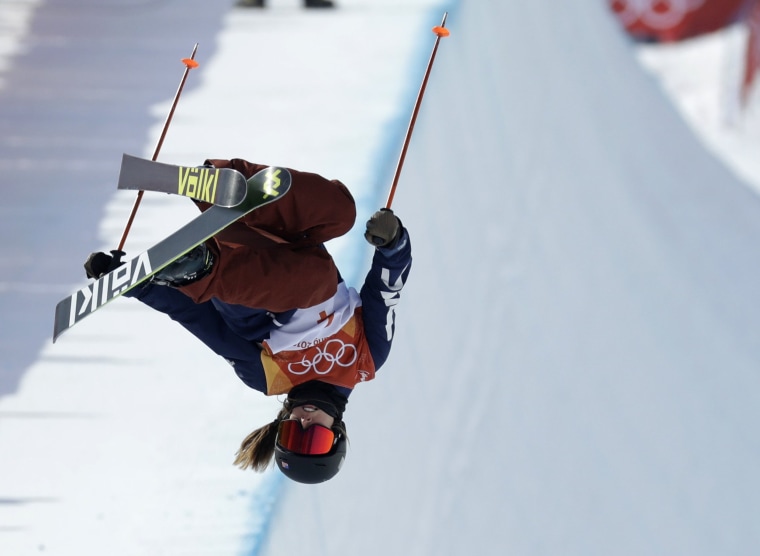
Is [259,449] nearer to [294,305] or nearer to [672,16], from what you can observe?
[294,305]

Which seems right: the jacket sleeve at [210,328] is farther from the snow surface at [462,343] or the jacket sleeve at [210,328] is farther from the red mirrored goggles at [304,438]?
the snow surface at [462,343]

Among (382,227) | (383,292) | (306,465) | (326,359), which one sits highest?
(382,227)

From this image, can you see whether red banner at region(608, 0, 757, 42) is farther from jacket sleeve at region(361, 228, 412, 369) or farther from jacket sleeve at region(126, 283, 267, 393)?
jacket sleeve at region(126, 283, 267, 393)

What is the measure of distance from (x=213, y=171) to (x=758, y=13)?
6434 mm

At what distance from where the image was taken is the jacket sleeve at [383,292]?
6.48 feet

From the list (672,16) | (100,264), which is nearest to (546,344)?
(100,264)

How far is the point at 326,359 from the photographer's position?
2207 millimetres

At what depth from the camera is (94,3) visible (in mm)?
4449

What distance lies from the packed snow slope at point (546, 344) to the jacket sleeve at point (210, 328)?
1.16 ft

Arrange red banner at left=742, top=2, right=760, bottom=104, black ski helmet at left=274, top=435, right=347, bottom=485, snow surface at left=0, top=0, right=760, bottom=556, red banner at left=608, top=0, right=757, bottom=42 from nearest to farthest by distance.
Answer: black ski helmet at left=274, top=435, right=347, bottom=485 < snow surface at left=0, top=0, right=760, bottom=556 < red banner at left=742, top=2, right=760, bottom=104 < red banner at left=608, top=0, right=757, bottom=42

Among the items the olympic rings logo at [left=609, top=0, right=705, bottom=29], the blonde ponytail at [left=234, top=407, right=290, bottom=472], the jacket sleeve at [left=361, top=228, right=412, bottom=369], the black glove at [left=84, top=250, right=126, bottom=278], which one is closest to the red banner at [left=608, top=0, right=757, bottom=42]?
the olympic rings logo at [left=609, top=0, right=705, bottom=29]

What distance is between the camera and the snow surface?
251 centimetres

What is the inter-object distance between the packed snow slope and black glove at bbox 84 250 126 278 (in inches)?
30.3

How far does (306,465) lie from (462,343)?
55.8 inches
